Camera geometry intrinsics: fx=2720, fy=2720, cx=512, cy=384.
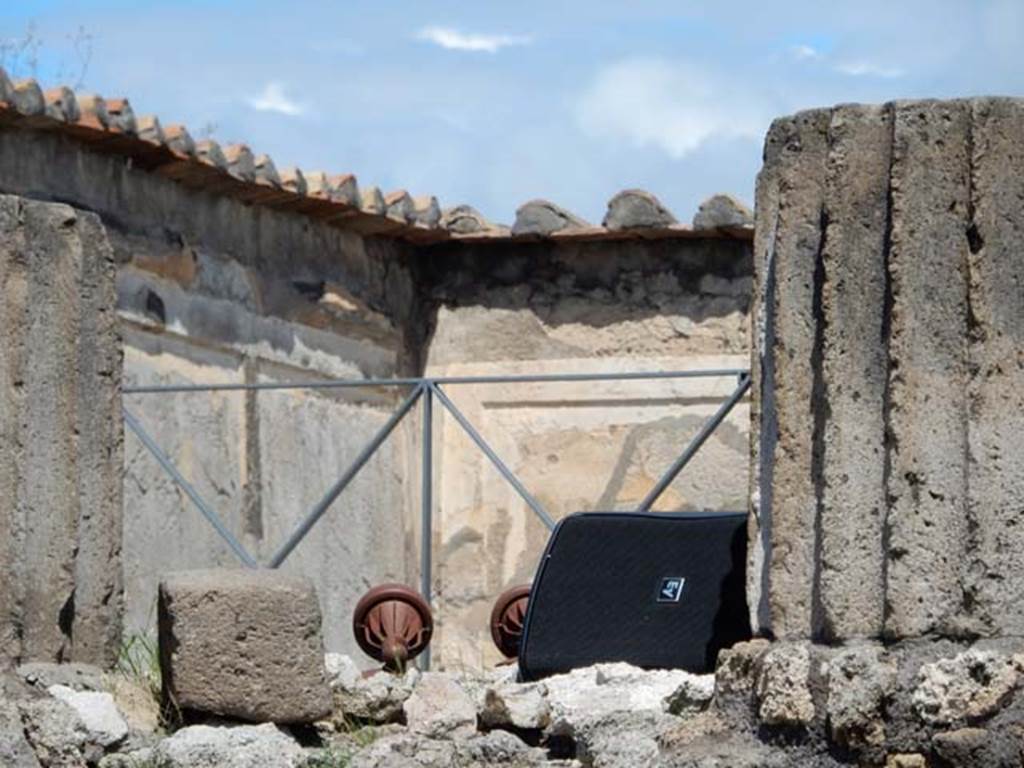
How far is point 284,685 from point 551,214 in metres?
5.71

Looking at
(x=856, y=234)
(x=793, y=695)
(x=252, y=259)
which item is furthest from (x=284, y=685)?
(x=252, y=259)

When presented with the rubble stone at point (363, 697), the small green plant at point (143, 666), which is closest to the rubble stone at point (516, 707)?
the rubble stone at point (363, 697)

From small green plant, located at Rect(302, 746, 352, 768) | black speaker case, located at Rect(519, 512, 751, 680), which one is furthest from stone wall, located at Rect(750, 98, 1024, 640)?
small green plant, located at Rect(302, 746, 352, 768)

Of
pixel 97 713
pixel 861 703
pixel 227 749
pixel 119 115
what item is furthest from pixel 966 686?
pixel 119 115

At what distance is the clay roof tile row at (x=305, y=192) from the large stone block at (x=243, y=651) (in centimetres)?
360

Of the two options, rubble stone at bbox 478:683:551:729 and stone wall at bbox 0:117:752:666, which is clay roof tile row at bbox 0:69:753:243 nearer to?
stone wall at bbox 0:117:752:666

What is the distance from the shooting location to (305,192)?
10438mm

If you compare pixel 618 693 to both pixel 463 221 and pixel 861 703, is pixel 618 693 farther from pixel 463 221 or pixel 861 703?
pixel 463 221

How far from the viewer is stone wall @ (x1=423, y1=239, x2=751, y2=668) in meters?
11.1

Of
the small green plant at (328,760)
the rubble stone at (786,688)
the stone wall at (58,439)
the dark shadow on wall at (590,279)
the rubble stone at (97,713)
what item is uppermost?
the dark shadow on wall at (590,279)

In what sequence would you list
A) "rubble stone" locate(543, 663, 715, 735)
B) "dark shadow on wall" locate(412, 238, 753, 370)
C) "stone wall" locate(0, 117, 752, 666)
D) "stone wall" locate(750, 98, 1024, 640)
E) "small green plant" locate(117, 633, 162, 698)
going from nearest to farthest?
"stone wall" locate(750, 98, 1024, 640) < "rubble stone" locate(543, 663, 715, 735) < "small green plant" locate(117, 633, 162, 698) < "stone wall" locate(0, 117, 752, 666) < "dark shadow on wall" locate(412, 238, 753, 370)

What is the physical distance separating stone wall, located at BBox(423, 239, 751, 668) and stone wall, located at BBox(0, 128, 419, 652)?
25 cm

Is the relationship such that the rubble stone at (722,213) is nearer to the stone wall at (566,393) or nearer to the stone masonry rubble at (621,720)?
the stone wall at (566,393)

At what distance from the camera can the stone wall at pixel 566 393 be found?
11.1 meters
